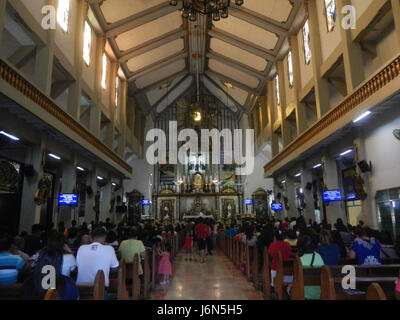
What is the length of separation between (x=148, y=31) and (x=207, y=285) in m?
14.2

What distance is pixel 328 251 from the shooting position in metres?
4.60

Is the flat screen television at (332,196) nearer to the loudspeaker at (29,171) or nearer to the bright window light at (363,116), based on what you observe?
the bright window light at (363,116)

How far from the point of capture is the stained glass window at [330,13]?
10797 millimetres

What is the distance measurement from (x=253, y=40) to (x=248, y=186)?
1317 cm

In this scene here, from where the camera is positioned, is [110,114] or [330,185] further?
[110,114]

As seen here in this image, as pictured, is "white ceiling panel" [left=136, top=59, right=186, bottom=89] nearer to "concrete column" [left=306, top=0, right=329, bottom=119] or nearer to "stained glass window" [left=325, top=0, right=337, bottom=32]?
"concrete column" [left=306, top=0, right=329, bottom=119]

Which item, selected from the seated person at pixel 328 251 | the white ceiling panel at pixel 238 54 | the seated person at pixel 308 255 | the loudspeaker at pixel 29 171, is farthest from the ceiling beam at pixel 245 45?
the seated person at pixel 308 255

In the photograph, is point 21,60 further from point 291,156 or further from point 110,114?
point 291,156

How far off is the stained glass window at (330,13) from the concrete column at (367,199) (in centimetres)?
436
